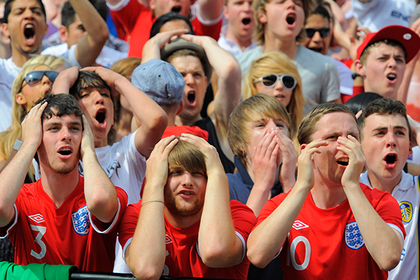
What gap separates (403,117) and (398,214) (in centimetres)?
94

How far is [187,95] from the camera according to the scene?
13.9ft

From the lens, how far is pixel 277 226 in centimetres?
230

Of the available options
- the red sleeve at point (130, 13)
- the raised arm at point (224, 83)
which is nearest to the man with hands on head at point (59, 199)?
the raised arm at point (224, 83)

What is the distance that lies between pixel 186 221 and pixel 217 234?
0.97 ft

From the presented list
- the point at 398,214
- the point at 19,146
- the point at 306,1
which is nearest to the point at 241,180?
the point at 398,214

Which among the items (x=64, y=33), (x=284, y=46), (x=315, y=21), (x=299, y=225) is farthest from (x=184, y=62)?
(x=64, y=33)

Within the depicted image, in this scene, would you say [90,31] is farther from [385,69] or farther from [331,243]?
[331,243]

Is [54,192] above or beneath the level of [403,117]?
beneath

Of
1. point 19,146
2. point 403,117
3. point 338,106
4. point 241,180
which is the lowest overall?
point 241,180

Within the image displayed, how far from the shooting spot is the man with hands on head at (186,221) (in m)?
2.38

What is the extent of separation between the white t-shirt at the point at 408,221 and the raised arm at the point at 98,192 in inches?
64.8

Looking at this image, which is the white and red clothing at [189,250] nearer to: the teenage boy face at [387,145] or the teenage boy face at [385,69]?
the teenage boy face at [387,145]

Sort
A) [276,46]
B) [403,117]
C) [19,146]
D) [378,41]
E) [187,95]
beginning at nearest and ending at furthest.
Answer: [19,146]
[403,117]
[187,95]
[378,41]
[276,46]

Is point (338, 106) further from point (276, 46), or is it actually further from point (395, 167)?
point (276, 46)
